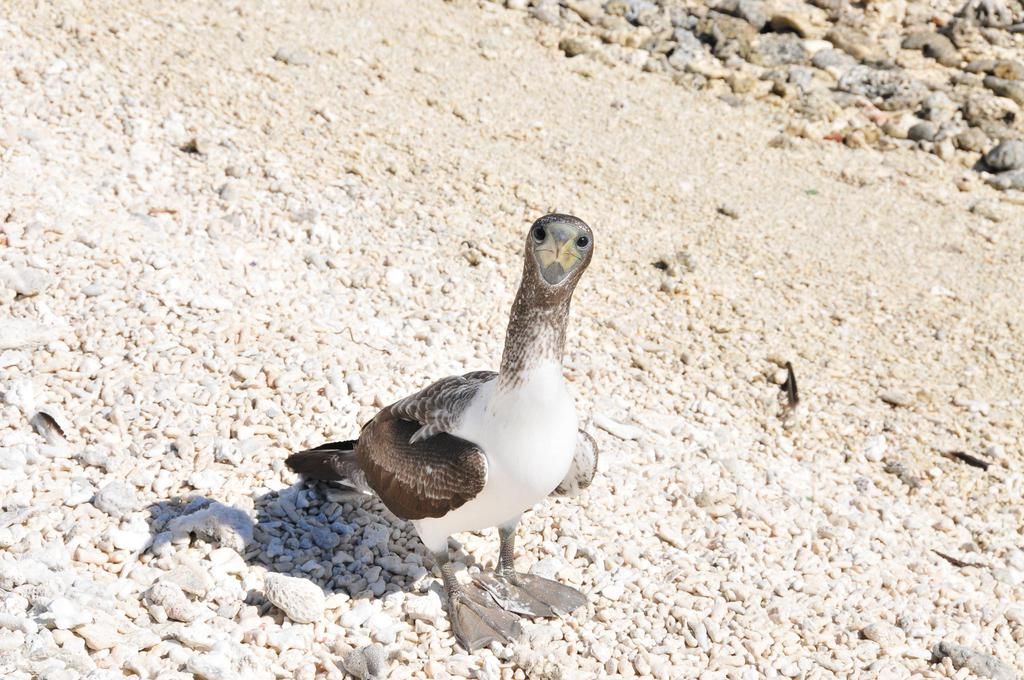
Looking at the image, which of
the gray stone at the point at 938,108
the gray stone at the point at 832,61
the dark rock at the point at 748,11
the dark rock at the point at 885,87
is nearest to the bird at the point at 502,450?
the gray stone at the point at 938,108

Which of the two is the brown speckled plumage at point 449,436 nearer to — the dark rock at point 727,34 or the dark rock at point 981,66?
the dark rock at point 727,34

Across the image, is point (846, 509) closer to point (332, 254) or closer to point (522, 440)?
point (522, 440)

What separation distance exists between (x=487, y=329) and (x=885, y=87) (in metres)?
8.18

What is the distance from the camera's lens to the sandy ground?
5031mm

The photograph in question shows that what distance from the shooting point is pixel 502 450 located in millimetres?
4277

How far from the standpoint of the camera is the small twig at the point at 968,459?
24.0 feet

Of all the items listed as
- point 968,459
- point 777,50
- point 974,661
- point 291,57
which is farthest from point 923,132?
point 974,661

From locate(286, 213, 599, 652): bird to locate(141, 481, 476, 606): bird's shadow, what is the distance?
0.31 metres

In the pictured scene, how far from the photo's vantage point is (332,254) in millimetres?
7785

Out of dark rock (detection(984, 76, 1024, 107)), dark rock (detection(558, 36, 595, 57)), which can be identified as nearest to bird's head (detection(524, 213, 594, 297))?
dark rock (detection(558, 36, 595, 57))

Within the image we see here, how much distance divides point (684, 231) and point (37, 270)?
552cm

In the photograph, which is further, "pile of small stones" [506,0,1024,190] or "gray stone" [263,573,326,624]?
"pile of small stones" [506,0,1024,190]

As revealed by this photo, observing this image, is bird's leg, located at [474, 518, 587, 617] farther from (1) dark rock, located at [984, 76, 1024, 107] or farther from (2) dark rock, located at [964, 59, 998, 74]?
(2) dark rock, located at [964, 59, 998, 74]

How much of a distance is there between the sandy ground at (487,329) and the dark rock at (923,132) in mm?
666
